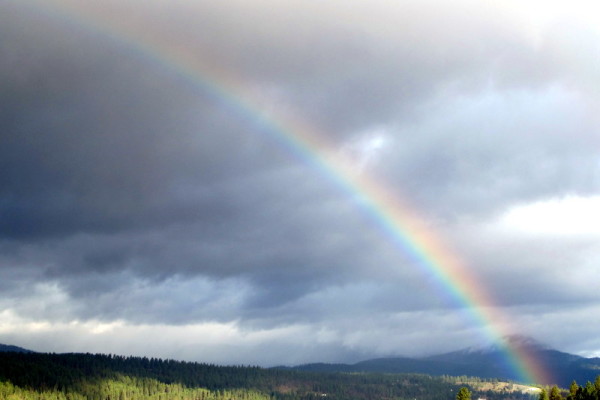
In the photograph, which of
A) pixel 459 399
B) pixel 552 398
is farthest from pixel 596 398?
pixel 459 399

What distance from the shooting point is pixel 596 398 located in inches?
7249

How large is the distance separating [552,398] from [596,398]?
11.9 m

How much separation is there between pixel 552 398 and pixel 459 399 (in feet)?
78.7

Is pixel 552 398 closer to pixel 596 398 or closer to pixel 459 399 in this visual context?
pixel 596 398

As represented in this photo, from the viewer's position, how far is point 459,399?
186 meters

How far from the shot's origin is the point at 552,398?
18338cm

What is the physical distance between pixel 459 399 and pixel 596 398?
35776mm
